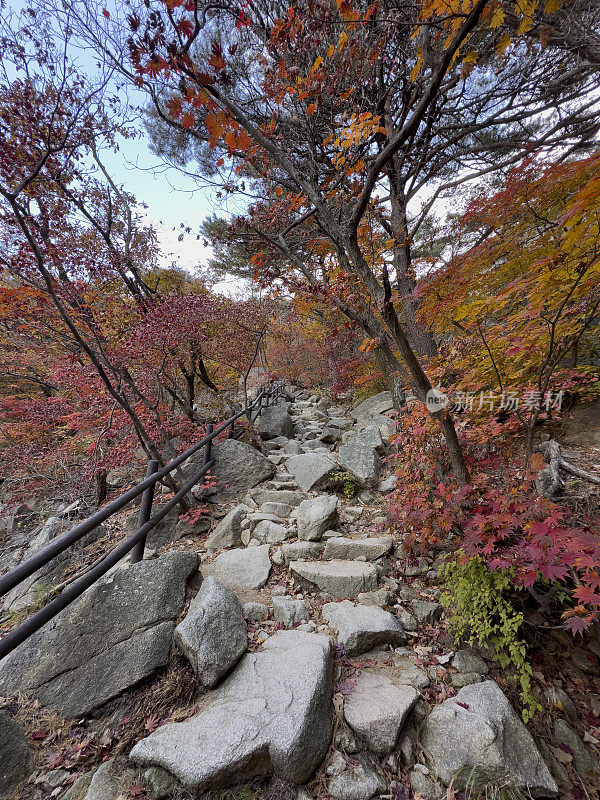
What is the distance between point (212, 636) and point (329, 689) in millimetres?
807

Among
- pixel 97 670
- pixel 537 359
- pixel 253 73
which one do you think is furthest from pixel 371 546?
pixel 253 73

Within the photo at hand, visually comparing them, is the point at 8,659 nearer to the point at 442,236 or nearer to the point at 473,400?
the point at 473,400

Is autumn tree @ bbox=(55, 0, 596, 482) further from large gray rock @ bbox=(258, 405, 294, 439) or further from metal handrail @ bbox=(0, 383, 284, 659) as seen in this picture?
large gray rock @ bbox=(258, 405, 294, 439)

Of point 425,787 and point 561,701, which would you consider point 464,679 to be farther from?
point 561,701

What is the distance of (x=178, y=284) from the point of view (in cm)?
894

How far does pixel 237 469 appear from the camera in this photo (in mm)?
5023

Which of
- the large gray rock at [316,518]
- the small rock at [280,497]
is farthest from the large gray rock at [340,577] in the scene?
the small rock at [280,497]

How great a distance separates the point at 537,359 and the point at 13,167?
20.2 feet

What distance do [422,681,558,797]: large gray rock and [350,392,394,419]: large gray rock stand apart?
216 inches

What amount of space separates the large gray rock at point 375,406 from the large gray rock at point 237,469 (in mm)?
3145

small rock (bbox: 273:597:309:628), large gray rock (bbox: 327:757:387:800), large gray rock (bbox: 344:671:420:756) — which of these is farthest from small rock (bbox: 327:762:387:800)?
small rock (bbox: 273:597:309:628)

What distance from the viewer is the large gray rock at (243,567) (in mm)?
2975

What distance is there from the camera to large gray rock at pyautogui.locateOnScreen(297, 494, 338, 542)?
11.4ft

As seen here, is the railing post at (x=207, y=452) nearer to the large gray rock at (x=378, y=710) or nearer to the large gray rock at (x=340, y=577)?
the large gray rock at (x=340, y=577)
